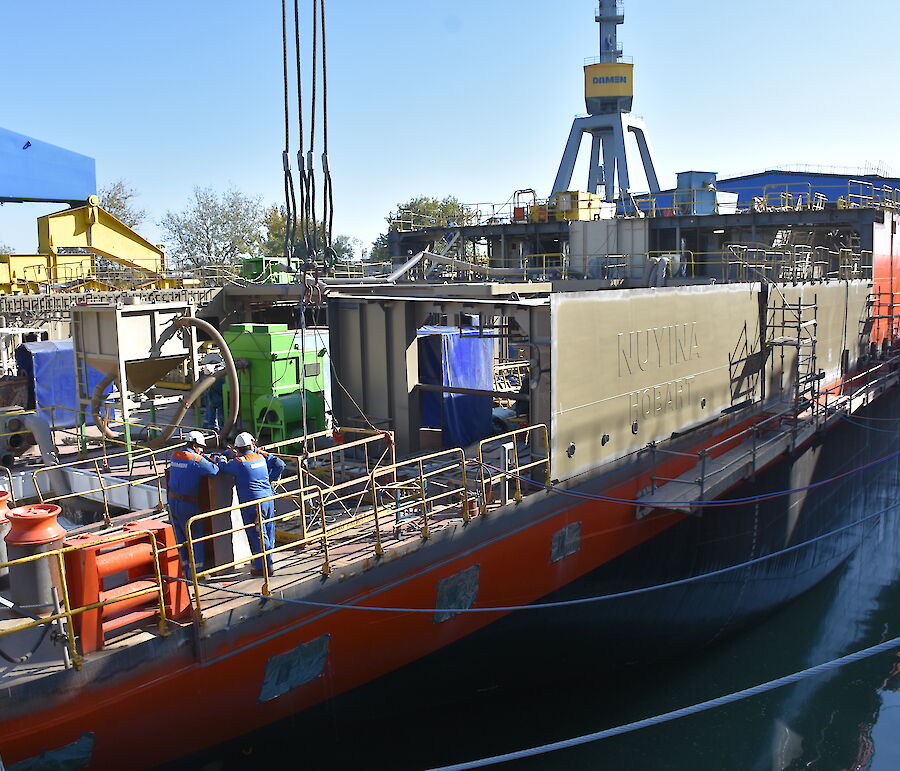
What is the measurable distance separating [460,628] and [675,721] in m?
5.30

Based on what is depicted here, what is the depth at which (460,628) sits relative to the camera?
925 cm

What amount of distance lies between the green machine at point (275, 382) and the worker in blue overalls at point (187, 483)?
414 cm

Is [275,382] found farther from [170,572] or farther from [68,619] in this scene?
[68,619]

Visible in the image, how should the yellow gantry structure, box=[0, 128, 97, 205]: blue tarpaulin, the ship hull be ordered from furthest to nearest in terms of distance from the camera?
the yellow gantry structure, box=[0, 128, 97, 205]: blue tarpaulin, the ship hull

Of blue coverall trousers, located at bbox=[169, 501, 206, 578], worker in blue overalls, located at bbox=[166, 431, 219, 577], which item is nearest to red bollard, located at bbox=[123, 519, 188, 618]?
worker in blue overalls, located at bbox=[166, 431, 219, 577]

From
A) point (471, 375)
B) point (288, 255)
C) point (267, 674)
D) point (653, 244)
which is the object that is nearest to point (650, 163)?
point (653, 244)

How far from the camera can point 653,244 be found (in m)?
29.2

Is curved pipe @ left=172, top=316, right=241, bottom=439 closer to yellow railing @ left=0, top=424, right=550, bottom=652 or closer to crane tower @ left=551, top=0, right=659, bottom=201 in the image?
yellow railing @ left=0, top=424, right=550, bottom=652

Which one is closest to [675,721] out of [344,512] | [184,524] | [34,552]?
[344,512]

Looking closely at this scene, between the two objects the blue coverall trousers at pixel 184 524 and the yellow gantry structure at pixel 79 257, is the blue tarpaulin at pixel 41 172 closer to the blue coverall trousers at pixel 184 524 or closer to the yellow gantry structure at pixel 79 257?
the yellow gantry structure at pixel 79 257

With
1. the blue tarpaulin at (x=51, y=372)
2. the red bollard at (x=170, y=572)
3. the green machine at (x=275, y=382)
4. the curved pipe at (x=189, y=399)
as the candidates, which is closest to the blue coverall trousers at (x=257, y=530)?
the red bollard at (x=170, y=572)

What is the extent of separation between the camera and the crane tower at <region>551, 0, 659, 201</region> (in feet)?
160

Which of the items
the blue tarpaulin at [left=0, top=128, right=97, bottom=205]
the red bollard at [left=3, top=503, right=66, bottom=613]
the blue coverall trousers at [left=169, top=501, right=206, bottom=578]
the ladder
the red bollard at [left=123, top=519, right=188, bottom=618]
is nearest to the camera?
the red bollard at [left=3, top=503, right=66, bottom=613]

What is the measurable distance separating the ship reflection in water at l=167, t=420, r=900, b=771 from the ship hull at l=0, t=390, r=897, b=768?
254mm
